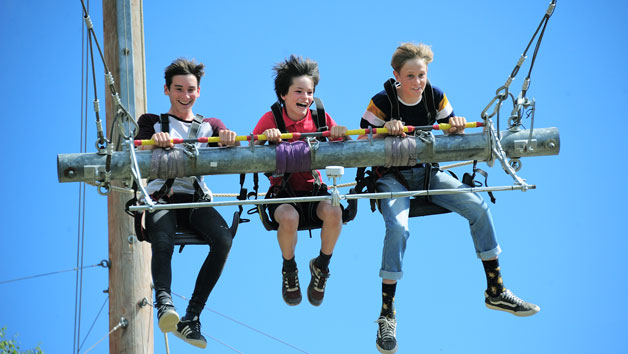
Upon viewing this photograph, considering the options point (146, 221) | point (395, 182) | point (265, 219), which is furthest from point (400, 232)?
point (146, 221)

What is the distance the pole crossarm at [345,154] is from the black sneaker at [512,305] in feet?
3.07

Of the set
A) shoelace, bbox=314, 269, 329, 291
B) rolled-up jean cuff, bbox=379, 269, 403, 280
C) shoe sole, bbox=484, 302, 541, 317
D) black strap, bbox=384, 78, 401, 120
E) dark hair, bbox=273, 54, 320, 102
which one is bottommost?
shoe sole, bbox=484, 302, 541, 317

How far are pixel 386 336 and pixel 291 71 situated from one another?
198cm

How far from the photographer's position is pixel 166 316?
755cm

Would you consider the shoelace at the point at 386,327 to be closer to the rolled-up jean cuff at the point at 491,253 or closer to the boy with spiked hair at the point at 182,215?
the rolled-up jean cuff at the point at 491,253

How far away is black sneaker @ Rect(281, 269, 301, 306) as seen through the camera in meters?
8.52

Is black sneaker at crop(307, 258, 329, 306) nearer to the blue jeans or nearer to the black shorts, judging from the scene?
the black shorts

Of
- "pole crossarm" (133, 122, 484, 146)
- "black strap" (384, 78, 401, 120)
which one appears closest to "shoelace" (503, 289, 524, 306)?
"pole crossarm" (133, 122, 484, 146)

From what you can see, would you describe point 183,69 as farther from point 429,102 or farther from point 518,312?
point 518,312

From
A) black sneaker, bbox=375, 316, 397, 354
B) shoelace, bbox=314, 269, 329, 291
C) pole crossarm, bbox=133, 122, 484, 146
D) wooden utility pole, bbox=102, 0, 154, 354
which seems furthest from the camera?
wooden utility pole, bbox=102, 0, 154, 354

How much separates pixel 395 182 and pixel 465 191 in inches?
34.4

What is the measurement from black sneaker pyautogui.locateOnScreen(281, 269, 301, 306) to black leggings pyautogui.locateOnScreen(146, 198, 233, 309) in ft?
2.04

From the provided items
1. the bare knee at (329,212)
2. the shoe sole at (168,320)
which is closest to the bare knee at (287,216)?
the bare knee at (329,212)

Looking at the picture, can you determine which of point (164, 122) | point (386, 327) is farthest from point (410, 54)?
point (386, 327)
